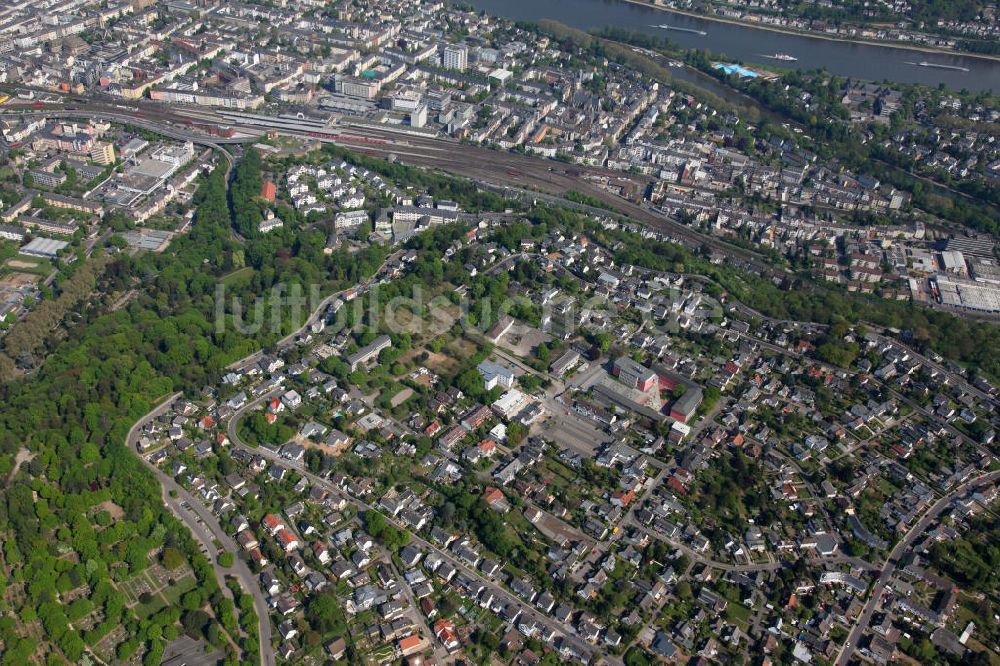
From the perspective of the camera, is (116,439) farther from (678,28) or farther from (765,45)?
(678,28)

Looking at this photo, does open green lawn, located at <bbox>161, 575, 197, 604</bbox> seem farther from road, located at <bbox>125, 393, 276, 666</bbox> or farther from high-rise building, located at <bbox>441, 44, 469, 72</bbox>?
high-rise building, located at <bbox>441, 44, 469, 72</bbox>

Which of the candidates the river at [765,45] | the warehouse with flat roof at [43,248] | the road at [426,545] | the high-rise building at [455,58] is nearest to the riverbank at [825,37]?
the river at [765,45]

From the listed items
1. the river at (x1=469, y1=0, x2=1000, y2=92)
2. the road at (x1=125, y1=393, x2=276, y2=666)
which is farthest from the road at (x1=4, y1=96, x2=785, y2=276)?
the river at (x1=469, y1=0, x2=1000, y2=92)

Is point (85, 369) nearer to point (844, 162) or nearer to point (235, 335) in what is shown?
point (235, 335)

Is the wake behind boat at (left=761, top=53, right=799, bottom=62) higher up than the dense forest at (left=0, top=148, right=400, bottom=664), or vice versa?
the wake behind boat at (left=761, top=53, right=799, bottom=62)

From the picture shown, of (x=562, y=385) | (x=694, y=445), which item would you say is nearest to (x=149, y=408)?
(x=562, y=385)

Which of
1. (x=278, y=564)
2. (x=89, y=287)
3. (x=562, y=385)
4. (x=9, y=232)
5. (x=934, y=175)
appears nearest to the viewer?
(x=278, y=564)

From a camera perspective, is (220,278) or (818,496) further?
(220,278)
